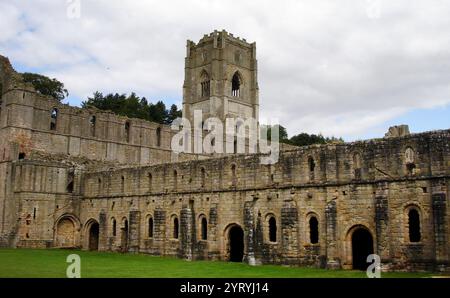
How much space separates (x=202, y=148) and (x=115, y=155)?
42.9 feet

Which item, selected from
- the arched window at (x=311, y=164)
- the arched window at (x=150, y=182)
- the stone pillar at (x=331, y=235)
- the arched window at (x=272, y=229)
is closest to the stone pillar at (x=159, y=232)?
the arched window at (x=150, y=182)

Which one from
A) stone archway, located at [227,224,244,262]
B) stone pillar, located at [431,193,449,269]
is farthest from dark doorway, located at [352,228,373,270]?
stone archway, located at [227,224,244,262]

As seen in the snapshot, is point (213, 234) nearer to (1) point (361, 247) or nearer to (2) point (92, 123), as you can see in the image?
(1) point (361, 247)

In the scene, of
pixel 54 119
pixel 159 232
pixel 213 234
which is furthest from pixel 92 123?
pixel 213 234

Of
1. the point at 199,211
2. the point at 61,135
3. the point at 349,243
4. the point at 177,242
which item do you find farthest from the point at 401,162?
the point at 61,135

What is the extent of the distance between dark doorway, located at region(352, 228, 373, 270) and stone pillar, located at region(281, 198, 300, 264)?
321 cm

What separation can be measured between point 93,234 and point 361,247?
23.7m

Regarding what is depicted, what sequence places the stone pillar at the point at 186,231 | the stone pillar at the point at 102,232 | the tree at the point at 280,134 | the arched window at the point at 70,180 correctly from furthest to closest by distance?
the tree at the point at 280,134 < the arched window at the point at 70,180 < the stone pillar at the point at 102,232 < the stone pillar at the point at 186,231

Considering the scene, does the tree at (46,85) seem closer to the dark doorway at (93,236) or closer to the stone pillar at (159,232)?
the dark doorway at (93,236)

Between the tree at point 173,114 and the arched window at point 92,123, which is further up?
the tree at point 173,114

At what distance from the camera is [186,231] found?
32.2m

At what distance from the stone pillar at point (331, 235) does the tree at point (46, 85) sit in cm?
4859

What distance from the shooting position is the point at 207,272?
23062 millimetres

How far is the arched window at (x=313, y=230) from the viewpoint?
27.0 metres
